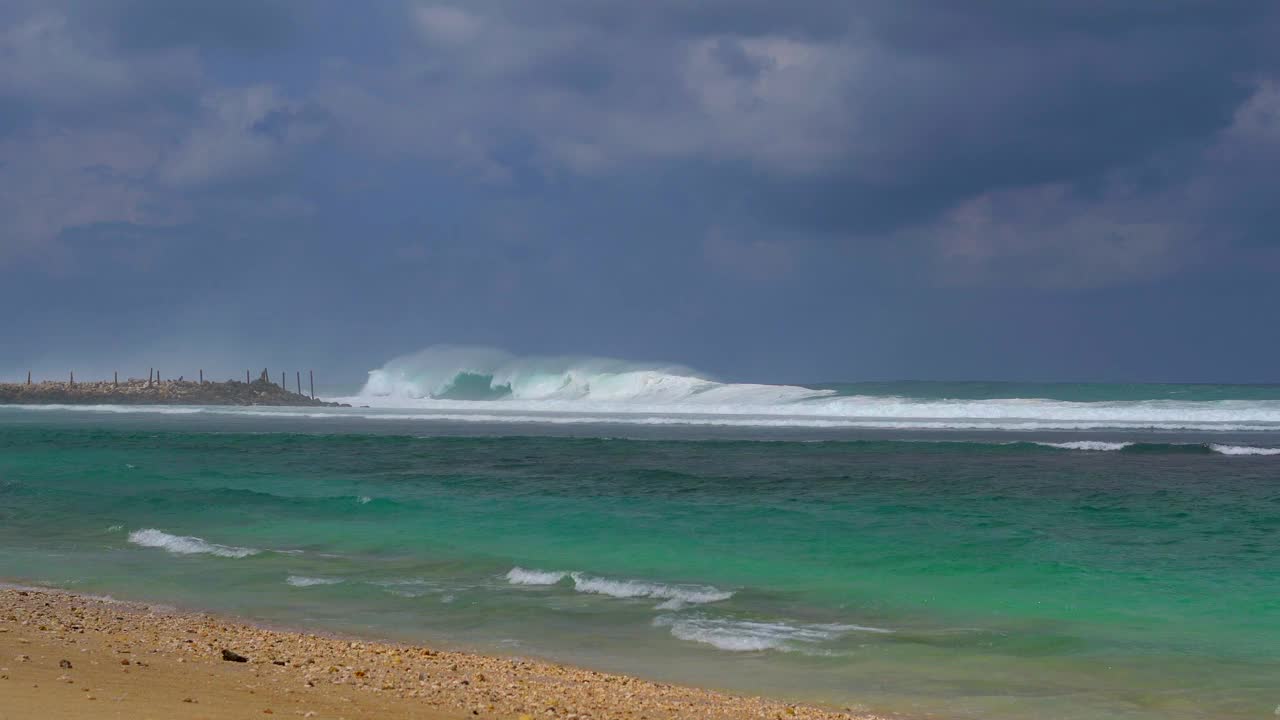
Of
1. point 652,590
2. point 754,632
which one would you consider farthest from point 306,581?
point 754,632

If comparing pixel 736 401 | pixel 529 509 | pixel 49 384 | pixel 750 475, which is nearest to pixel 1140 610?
pixel 529 509

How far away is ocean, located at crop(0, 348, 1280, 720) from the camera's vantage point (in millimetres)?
8406

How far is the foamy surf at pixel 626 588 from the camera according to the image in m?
10.9

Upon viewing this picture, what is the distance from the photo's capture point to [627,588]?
1142 cm


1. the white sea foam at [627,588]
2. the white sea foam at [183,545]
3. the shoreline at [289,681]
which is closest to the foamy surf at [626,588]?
the white sea foam at [627,588]

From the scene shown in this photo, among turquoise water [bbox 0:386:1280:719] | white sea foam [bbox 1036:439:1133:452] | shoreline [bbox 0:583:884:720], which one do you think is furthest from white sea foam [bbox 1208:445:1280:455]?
shoreline [bbox 0:583:884:720]

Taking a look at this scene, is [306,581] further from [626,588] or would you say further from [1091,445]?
[1091,445]

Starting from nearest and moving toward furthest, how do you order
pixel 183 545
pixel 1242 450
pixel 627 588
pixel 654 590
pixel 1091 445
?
1. pixel 654 590
2. pixel 627 588
3. pixel 183 545
4. pixel 1242 450
5. pixel 1091 445

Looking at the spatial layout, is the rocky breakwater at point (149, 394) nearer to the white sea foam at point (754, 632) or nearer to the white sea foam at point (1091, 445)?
the white sea foam at point (1091, 445)

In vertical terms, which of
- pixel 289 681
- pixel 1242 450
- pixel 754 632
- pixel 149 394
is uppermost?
pixel 149 394

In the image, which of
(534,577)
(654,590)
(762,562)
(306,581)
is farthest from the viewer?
(762,562)

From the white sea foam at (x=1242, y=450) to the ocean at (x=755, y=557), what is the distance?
207mm

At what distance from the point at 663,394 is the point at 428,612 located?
233 feet

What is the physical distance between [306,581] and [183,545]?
379 cm
